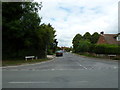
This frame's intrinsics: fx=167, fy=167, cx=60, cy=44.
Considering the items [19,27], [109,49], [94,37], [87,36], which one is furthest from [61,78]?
[87,36]

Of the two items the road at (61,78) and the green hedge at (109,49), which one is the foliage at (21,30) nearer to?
the road at (61,78)

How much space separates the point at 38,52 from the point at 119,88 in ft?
81.4

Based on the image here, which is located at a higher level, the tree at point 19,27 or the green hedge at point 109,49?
the tree at point 19,27

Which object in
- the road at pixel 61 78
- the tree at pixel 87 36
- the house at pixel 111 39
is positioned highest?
the tree at pixel 87 36

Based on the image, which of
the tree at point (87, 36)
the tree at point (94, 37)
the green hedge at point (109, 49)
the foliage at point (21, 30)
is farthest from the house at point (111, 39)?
the tree at point (87, 36)

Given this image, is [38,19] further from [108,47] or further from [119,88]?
[119,88]

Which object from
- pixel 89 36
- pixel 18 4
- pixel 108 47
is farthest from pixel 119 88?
pixel 89 36

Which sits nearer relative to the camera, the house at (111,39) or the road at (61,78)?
the road at (61,78)

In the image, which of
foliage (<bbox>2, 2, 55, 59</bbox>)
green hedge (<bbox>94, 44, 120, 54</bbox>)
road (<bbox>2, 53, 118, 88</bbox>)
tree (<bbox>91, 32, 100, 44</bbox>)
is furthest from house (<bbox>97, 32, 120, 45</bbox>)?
road (<bbox>2, 53, 118, 88</bbox>)

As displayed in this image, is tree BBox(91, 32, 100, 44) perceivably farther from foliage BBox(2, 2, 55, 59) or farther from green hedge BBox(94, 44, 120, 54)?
foliage BBox(2, 2, 55, 59)

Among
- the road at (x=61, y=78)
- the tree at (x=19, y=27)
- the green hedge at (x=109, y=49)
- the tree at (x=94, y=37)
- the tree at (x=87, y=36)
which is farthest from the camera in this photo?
the tree at (x=87, y=36)

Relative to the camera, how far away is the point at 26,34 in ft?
89.4

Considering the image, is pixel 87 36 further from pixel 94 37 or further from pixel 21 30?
pixel 21 30

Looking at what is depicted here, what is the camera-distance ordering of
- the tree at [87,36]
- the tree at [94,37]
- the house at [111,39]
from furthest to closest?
1. the tree at [87,36]
2. the tree at [94,37]
3. the house at [111,39]
